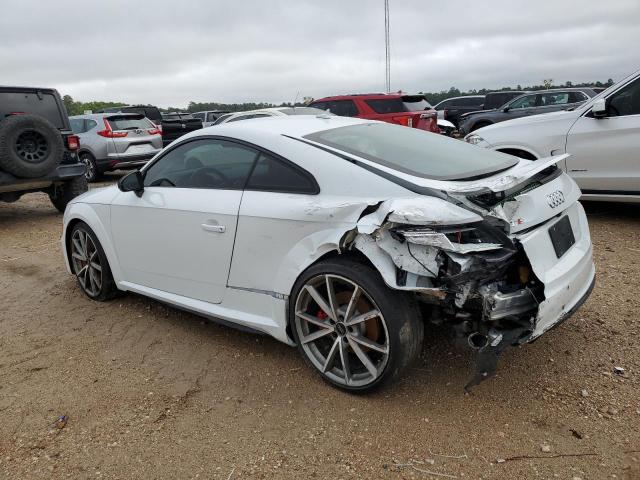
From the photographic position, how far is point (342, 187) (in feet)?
9.14

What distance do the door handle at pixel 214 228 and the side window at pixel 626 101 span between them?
15.5 feet

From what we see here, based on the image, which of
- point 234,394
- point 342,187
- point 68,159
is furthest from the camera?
point 68,159

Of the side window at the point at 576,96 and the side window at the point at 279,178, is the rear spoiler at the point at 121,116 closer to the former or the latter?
the side window at the point at 279,178

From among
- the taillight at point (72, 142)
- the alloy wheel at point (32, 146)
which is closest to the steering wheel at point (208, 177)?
the alloy wheel at point (32, 146)

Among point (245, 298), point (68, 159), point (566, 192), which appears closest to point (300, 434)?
point (245, 298)

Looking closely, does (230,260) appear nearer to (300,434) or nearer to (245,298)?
(245,298)

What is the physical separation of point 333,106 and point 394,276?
36.6 ft

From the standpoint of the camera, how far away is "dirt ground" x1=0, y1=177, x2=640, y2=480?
2.39m

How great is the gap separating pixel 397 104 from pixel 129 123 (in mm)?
6144

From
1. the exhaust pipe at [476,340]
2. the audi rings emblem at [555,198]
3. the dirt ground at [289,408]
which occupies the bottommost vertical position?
the dirt ground at [289,408]

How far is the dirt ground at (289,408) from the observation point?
94.0 inches

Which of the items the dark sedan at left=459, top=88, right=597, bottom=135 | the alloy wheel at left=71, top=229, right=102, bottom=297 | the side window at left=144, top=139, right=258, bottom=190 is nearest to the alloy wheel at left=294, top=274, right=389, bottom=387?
the side window at left=144, top=139, right=258, bottom=190

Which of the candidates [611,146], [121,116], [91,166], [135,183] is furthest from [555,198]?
[91,166]

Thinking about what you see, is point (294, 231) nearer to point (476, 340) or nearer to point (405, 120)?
point (476, 340)
